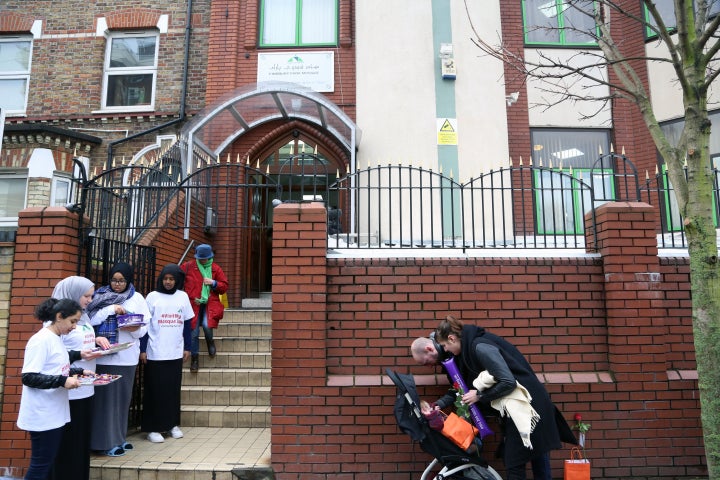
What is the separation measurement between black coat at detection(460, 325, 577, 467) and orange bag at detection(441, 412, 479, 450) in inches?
8.4

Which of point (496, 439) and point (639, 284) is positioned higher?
point (639, 284)

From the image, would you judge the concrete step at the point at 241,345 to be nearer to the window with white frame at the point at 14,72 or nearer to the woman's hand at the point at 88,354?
the woman's hand at the point at 88,354

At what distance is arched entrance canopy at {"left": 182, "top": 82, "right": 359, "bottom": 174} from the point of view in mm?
7996

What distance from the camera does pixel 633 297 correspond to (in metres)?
4.53

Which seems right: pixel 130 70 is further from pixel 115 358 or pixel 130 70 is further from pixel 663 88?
pixel 663 88

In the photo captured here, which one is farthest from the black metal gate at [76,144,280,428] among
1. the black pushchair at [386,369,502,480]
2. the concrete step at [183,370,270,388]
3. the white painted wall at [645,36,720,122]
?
the white painted wall at [645,36,720,122]

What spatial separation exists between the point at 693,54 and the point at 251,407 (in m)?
5.22

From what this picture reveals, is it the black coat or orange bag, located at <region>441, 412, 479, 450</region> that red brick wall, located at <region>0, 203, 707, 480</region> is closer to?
the black coat

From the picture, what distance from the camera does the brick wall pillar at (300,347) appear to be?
14.0 feet

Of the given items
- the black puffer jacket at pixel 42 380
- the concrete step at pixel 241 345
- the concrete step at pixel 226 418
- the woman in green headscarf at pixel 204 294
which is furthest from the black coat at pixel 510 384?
the woman in green headscarf at pixel 204 294

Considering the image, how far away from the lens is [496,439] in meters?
4.32

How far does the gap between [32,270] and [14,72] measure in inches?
322

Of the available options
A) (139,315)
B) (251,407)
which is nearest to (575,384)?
(251,407)

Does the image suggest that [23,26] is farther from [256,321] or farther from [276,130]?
[256,321]
